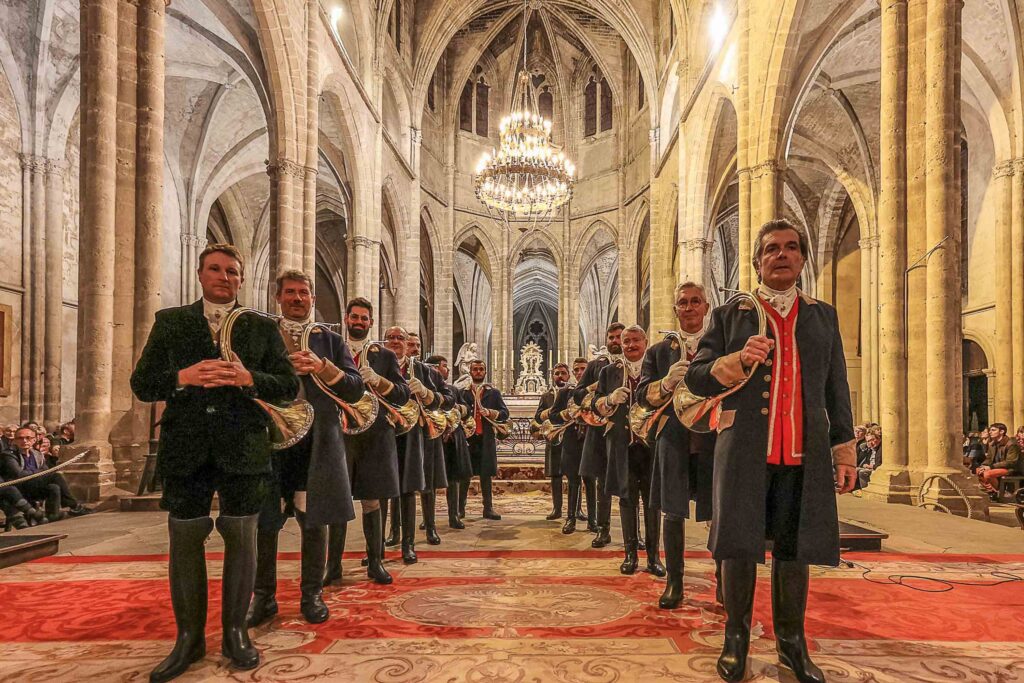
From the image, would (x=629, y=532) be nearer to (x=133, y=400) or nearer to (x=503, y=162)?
(x=133, y=400)

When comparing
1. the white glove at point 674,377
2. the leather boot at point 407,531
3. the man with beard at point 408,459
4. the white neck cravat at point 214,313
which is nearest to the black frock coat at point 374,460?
the man with beard at point 408,459

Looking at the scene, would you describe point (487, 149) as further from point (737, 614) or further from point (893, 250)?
point (737, 614)

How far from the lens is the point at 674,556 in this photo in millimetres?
3732

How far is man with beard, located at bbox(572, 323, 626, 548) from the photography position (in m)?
5.25

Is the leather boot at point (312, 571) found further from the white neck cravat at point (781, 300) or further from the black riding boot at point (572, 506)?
the black riding boot at point (572, 506)

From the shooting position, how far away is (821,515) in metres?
2.49

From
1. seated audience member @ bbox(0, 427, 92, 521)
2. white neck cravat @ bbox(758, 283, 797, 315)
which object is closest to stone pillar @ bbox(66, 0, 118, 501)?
seated audience member @ bbox(0, 427, 92, 521)

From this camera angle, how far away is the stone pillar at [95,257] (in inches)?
281

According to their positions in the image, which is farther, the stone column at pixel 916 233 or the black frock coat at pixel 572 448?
the stone column at pixel 916 233

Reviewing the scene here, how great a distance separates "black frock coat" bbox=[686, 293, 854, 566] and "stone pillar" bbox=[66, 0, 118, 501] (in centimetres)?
707

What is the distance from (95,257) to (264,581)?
5518 mm

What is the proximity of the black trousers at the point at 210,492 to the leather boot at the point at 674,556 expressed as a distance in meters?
Answer: 2.29

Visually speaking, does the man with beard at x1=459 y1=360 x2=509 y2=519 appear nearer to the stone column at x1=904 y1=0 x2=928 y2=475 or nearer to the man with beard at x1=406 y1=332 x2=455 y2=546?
the man with beard at x1=406 y1=332 x2=455 y2=546

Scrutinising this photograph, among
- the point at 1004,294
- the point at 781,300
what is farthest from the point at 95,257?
the point at 1004,294
